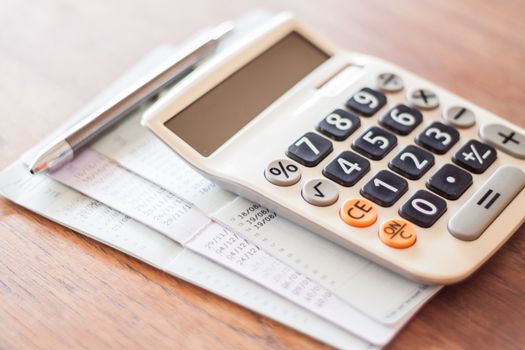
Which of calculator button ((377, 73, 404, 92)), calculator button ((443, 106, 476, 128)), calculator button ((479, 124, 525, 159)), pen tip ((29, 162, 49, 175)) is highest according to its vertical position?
pen tip ((29, 162, 49, 175))

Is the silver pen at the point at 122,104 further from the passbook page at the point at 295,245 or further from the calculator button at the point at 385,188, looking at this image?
the calculator button at the point at 385,188

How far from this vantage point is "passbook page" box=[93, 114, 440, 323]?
1.61 feet

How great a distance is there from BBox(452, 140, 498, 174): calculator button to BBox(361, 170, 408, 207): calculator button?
51mm

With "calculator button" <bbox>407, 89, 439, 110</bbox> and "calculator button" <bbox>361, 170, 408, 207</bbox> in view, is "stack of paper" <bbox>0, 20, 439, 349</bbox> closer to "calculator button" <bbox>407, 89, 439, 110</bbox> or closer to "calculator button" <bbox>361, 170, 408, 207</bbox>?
"calculator button" <bbox>361, 170, 408, 207</bbox>

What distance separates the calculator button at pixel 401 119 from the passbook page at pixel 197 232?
145mm

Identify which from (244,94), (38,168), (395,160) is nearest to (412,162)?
(395,160)

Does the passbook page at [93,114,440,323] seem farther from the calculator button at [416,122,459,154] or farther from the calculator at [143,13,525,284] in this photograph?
the calculator button at [416,122,459,154]

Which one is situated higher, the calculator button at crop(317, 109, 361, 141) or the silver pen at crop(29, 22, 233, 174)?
the silver pen at crop(29, 22, 233, 174)

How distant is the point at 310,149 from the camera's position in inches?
21.9

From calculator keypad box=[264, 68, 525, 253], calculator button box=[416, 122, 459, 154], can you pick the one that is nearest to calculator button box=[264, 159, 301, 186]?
calculator keypad box=[264, 68, 525, 253]

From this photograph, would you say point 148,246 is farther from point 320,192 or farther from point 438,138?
point 438,138

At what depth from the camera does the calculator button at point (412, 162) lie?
1.78 ft

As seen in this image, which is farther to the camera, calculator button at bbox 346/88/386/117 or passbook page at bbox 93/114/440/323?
calculator button at bbox 346/88/386/117

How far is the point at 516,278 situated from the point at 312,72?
0.24m
